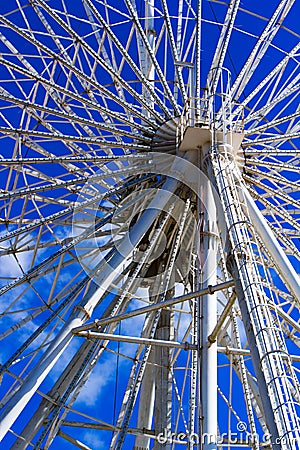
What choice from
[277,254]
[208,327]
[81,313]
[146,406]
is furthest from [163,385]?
[277,254]

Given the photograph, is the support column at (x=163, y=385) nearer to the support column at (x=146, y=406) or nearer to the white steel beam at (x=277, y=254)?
the support column at (x=146, y=406)

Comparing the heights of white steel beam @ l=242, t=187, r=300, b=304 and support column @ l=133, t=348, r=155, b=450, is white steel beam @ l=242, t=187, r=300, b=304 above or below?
below

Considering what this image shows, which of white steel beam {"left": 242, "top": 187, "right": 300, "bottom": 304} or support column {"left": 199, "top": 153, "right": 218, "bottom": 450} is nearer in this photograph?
support column {"left": 199, "top": 153, "right": 218, "bottom": 450}

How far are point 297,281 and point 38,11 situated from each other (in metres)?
11.6

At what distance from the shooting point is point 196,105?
592 inches

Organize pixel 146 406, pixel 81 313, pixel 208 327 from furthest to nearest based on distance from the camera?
pixel 146 406 < pixel 81 313 < pixel 208 327

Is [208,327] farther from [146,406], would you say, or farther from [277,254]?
[146,406]

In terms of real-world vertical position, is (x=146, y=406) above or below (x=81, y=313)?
above

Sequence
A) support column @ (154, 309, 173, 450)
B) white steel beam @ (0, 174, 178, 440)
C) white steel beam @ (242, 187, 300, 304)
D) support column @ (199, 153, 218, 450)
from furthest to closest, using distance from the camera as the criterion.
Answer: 1. support column @ (154, 309, 173, 450)
2. white steel beam @ (0, 174, 178, 440)
3. white steel beam @ (242, 187, 300, 304)
4. support column @ (199, 153, 218, 450)

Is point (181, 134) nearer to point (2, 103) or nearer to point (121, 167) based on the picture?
point (121, 167)

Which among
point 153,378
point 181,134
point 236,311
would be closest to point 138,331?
point 153,378

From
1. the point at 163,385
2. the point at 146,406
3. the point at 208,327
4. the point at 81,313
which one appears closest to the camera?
the point at 208,327

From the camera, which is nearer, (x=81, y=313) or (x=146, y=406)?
(x=81, y=313)

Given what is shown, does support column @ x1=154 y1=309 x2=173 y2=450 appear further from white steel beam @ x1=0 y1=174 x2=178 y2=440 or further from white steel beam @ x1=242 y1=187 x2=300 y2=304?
white steel beam @ x1=242 y1=187 x2=300 y2=304
